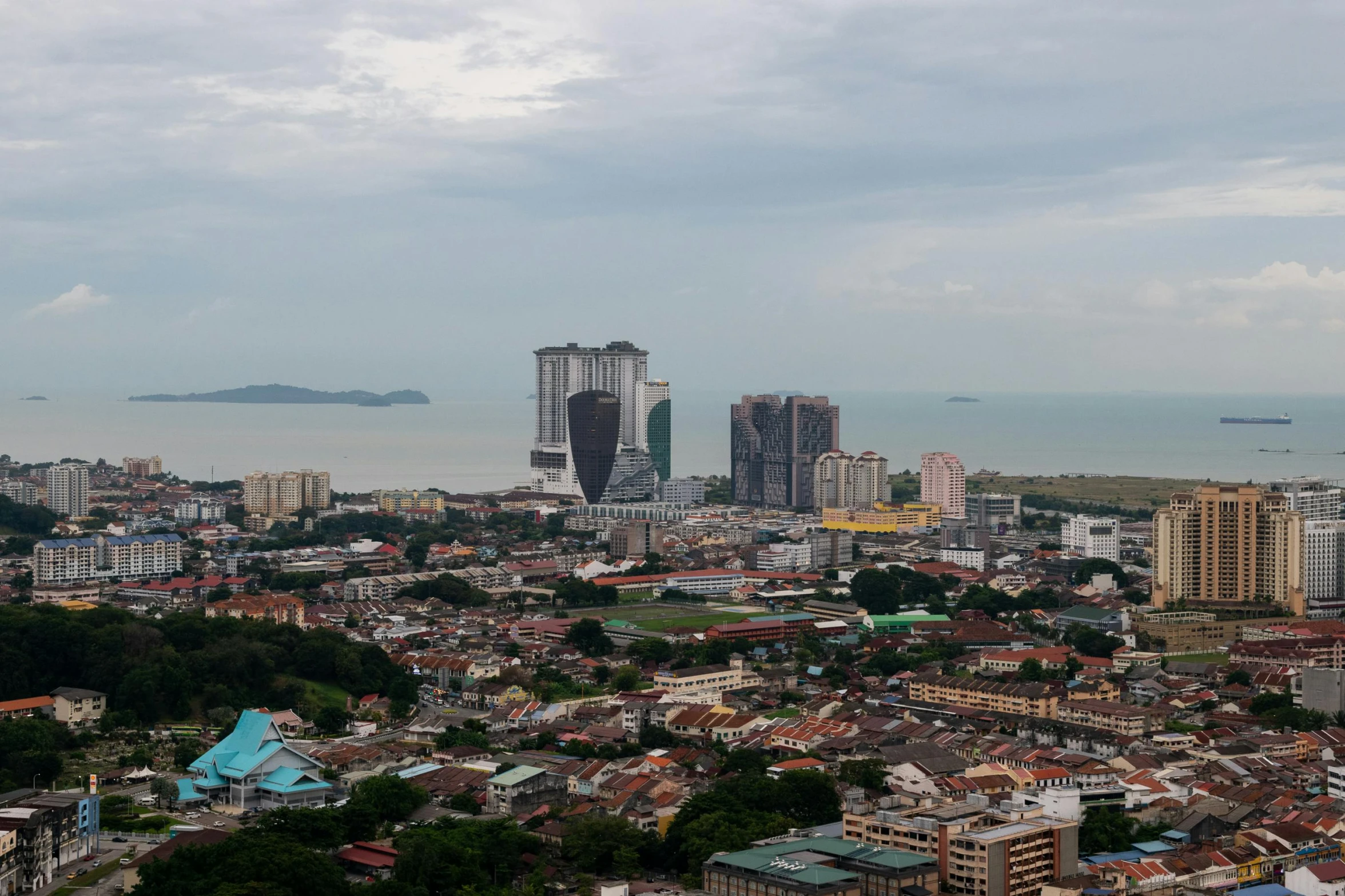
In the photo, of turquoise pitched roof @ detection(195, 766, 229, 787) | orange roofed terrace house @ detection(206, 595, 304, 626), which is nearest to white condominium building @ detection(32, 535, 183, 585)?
orange roofed terrace house @ detection(206, 595, 304, 626)

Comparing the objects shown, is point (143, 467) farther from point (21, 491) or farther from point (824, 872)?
point (824, 872)

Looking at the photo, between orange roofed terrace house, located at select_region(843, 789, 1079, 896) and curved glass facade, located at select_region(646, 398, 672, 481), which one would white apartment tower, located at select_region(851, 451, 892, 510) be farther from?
orange roofed terrace house, located at select_region(843, 789, 1079, 896)

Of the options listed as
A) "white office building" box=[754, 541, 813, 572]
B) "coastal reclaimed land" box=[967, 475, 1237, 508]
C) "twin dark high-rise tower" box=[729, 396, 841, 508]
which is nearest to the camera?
"white office building" box=[754, 541, 813, 572]

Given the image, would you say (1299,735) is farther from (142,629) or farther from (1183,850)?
(142,629)

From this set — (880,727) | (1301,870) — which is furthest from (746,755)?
(1301,870)

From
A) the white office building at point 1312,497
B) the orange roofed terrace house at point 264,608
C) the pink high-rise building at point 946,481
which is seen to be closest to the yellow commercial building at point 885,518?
the pink high-rise building at point 946,481
